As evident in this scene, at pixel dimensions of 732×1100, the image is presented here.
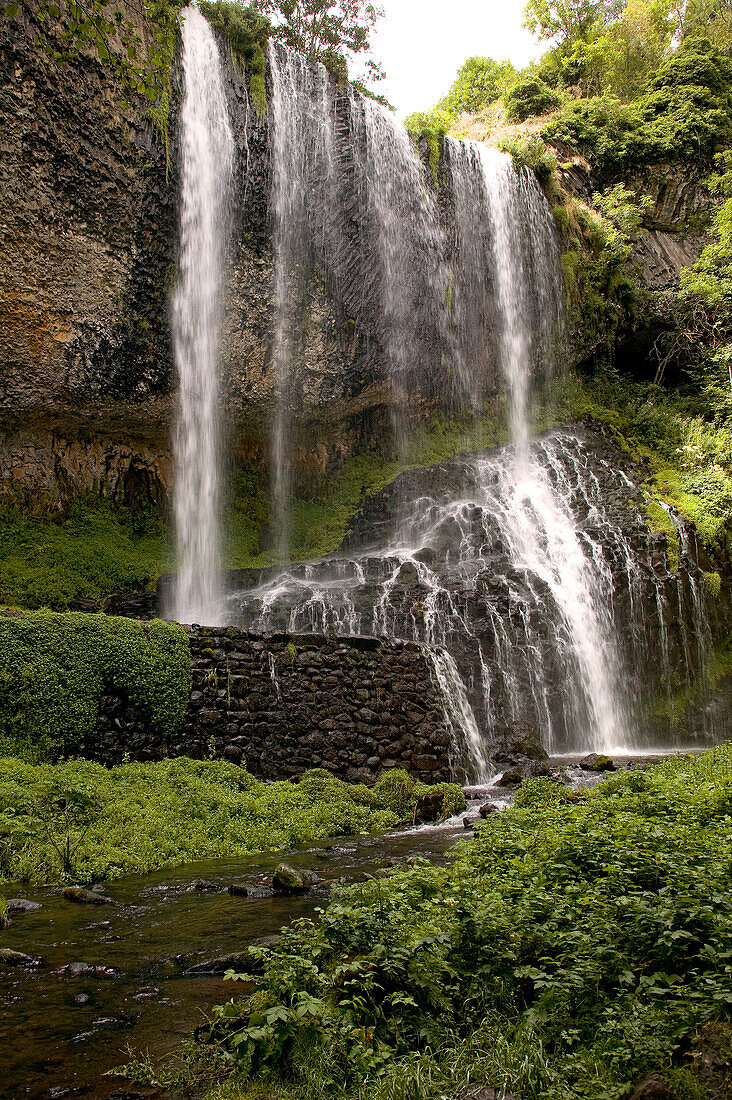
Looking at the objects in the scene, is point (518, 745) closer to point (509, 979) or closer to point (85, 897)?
point (85, 897)

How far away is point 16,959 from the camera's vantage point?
4012 mm

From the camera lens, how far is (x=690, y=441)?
2366 centimetres

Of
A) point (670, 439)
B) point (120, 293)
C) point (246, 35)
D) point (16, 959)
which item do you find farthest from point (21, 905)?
point (670, 439)

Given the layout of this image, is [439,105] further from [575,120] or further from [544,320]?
[544,320]

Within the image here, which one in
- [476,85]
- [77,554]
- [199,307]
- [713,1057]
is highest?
[476,85]

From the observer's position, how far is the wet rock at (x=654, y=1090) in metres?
2.12

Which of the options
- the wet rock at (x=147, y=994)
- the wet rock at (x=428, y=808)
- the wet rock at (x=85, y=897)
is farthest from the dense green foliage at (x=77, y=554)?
the wet rock at (x=147, y=994)

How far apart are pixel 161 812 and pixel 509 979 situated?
538cm

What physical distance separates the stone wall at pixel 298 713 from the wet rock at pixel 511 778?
82cm

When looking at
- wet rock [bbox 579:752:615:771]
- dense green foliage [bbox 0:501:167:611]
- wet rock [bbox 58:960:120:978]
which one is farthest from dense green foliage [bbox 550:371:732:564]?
wet rock [bbox 58:960:120:978]

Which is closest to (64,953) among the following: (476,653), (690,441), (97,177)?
(476,653)

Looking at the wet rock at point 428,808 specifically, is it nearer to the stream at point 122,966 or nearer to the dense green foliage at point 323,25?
the stream at point 122,966

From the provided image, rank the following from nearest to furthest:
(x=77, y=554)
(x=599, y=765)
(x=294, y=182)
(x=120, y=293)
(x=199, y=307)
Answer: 1. (x=599, y=765)
2. (x=120, y=293)
3. (x=77, y=554)
4. (x=199, y=307)
5. (x=294, y=182)

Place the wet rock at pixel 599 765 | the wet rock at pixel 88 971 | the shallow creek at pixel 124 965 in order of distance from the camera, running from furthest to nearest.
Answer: the wet rock at pixel 599 765 < the wet rock at pixel 88 971 < the shallow creek at pixel 124 965
